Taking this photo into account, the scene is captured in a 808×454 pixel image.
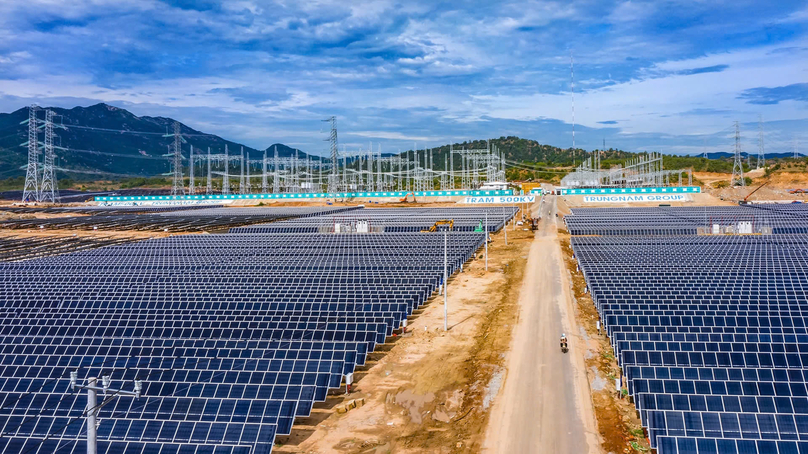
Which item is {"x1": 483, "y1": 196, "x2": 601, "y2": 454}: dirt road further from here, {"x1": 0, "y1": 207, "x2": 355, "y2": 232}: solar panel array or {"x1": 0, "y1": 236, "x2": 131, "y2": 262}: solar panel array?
{"x1": 0, "y1": 207, "x2": 355, "y2": 232}: solar panel array

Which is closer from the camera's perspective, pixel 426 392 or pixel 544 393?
pixel 544 393

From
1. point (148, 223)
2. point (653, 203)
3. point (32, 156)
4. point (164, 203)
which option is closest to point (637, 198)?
point (653, 203)

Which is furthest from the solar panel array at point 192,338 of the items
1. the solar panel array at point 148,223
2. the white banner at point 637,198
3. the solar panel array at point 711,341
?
the white banner at point 637,198

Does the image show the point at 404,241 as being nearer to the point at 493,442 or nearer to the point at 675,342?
the point at 675,342

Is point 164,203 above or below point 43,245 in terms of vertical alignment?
above

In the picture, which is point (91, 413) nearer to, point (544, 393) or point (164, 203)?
point (544, 393)

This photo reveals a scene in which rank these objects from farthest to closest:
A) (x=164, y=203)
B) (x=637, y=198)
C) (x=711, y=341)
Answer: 1. (x=164, y=203)
2. (x=637, y=198)
3. (x=711, y=341)

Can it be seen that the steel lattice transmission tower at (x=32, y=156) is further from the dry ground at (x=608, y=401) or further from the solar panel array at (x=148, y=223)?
the dry ground at (x=608, y=401)
